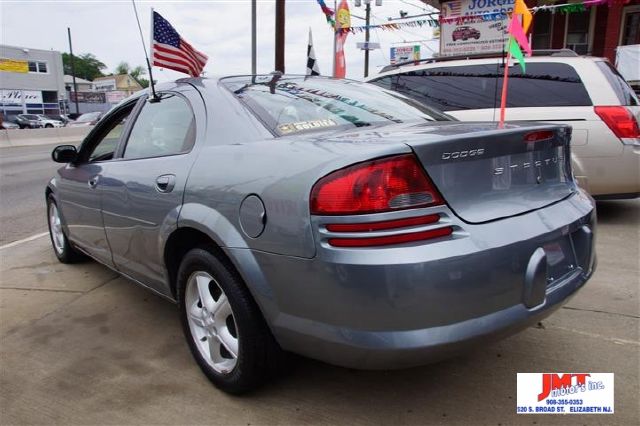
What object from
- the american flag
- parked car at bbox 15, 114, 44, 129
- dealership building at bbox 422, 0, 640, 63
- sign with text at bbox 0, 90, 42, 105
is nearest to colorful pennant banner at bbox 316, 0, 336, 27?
dealership building at bbox 422, 0, 640, 63

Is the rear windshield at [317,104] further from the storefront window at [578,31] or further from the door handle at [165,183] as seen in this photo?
the storefront window at [578,31]

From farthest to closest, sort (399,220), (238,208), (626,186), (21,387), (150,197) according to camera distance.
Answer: (626,186), (150,197), (21,387), (238,208), (399,220)

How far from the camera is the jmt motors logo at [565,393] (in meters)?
2.31

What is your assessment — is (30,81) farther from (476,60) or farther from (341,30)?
(476,60)

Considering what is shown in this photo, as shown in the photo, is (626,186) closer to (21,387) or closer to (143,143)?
(143,143)

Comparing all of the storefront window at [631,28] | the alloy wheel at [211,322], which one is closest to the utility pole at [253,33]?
the storefront window at [631,28]

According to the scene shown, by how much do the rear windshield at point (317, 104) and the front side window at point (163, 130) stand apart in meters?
0.33

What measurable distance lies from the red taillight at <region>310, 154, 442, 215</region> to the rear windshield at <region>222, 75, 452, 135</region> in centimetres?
63

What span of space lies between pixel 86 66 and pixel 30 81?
6041cm

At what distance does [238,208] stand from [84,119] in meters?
40.3

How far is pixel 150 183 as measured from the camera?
9.42 ft

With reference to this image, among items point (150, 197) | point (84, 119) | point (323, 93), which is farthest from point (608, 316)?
point (84, 119)

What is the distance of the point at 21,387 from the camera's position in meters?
2.68

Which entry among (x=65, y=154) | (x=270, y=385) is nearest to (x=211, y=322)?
(x=270, y=385)
